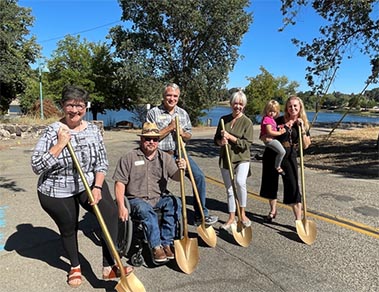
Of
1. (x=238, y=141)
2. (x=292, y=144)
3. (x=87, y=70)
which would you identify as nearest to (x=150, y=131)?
(x=238, y=141)

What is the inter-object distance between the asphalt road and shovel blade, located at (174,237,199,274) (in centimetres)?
7

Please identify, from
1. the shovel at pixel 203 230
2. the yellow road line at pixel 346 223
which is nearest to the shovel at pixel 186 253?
the shovel at pixel 203 230

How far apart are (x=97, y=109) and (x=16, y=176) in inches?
764

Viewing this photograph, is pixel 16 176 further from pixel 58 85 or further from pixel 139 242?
pixel 58 85

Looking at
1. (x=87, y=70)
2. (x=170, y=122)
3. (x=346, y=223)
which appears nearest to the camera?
(x=170, y=122)

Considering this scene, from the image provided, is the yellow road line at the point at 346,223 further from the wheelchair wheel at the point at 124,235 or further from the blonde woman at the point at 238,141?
the wheelchair wheel at the point at 124,235

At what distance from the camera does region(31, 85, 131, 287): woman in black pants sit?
9.72 ft

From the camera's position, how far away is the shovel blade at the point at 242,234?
4.10 meters

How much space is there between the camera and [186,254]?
357cm

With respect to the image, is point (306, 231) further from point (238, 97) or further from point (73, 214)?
point (73, 214)

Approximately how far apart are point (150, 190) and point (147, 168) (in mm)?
242

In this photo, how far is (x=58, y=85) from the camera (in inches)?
1007

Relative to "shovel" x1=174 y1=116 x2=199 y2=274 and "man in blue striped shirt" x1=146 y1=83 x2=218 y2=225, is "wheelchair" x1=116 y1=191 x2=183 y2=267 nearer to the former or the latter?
"shovel" x1=174 y1=116 x2=199 y2=274

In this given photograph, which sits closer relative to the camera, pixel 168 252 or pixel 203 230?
pixel 168 252
